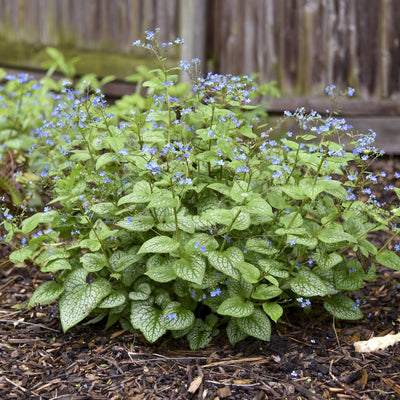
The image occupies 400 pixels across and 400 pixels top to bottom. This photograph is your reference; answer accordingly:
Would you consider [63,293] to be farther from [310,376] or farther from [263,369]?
[310,376]

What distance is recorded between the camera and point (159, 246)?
7.48 feet

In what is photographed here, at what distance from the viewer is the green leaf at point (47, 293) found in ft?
8.39

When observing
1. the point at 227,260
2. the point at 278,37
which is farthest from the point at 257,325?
the point at 278,37

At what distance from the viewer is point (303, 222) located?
261 cm

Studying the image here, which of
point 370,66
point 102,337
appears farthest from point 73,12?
point 102,337

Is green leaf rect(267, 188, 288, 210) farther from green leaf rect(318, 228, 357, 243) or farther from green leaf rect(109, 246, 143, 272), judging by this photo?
green leaf rect(109, 246, 143, 272)

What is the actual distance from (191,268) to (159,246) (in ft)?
0.54

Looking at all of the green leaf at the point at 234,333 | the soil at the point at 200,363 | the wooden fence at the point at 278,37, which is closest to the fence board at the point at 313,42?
the wooden fence at the point at 278,37

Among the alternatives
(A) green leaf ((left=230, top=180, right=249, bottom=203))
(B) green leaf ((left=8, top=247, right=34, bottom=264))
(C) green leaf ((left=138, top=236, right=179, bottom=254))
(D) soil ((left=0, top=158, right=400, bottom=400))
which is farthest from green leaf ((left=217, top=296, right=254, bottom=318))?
(B) green leaf ((left=8, top=247, right=34, bottom=264))

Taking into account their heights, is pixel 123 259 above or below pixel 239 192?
below

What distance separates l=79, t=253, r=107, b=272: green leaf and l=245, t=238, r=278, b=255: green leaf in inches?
26.7

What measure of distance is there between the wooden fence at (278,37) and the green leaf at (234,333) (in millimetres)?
3235

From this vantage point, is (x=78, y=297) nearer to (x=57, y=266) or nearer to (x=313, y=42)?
(x=57, y=266)

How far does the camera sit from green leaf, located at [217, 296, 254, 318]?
236 centimetres
